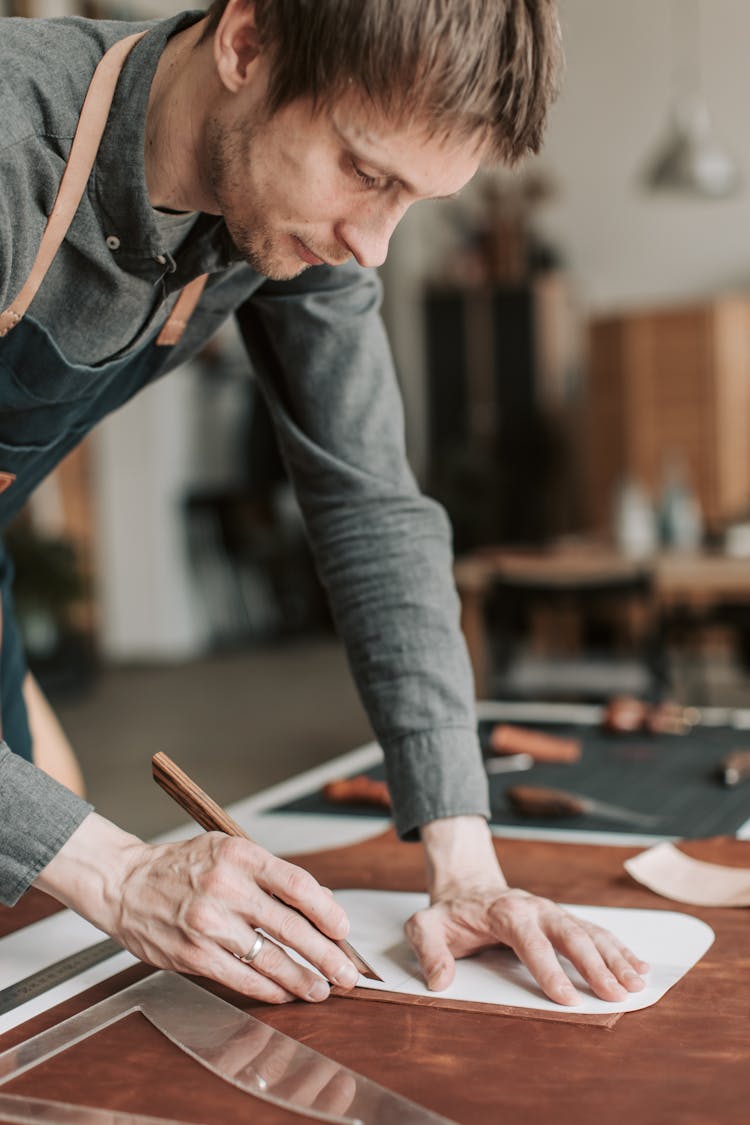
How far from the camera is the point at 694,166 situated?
6375 millimetres

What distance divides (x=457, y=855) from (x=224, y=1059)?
0.37 meters

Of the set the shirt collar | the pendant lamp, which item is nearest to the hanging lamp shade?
the pendant lamp

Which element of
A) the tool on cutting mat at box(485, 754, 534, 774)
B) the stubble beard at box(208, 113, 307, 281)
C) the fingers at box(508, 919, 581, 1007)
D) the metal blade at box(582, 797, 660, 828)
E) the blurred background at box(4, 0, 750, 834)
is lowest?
the blurred background at box(4, 0, 750, 834)

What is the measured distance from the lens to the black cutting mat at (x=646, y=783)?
5.25 ft

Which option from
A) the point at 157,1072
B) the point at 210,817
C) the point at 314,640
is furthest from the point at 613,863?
the point at 314,640

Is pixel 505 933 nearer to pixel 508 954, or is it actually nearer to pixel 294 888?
pixel 508 954

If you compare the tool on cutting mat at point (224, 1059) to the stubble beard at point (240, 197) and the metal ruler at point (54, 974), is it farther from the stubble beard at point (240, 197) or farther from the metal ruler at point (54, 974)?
the stubble beard at point (240, 197)

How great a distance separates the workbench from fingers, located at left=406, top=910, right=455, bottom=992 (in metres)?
0.03

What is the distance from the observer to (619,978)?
1.02m

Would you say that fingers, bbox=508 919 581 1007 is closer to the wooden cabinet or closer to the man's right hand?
the man's right hand

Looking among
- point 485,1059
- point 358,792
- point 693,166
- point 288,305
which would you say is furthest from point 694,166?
point 485,1059

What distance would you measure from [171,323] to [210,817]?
0.53 m

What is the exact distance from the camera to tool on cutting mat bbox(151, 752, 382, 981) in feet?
3.40

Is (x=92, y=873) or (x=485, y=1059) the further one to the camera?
(x=92, y=873)
